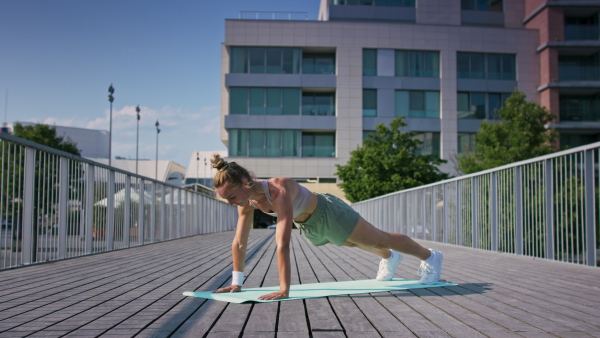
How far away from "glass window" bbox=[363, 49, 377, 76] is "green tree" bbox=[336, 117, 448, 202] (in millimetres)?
8828

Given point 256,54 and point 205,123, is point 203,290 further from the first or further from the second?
point 205,123

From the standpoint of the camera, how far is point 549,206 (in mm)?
7484

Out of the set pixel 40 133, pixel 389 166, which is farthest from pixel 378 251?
pixel 40 133

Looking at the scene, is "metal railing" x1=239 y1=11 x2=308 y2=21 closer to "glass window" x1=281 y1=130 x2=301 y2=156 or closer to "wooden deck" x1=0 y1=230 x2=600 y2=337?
"glass window" x1=281 y1=130 x2=301 y2=156

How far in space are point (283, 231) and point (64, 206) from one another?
5150 millimetres

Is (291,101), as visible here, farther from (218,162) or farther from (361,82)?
(218,162)

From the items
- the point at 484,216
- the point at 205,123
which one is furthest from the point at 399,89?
the point at 484,216

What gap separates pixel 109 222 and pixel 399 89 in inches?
1301

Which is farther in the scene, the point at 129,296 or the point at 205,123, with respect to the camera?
the point at 205,123

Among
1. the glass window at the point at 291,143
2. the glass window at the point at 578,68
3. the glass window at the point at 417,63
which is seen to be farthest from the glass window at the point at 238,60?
the glass window at the point at 578,68

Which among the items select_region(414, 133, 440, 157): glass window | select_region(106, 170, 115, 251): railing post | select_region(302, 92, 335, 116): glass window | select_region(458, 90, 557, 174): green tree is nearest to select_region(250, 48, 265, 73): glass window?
select_region(302, 92, 335, 116): glass window

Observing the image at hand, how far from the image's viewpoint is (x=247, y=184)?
3.72 m

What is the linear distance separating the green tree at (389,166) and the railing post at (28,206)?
25333 mm

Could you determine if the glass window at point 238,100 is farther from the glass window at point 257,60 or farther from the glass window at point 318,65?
the glass window at point 318,65
